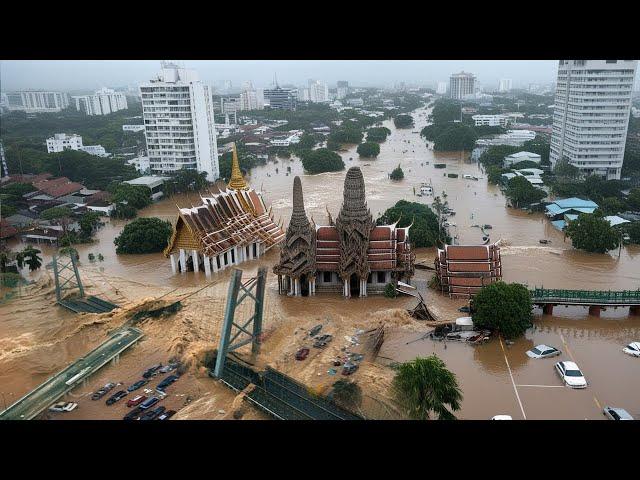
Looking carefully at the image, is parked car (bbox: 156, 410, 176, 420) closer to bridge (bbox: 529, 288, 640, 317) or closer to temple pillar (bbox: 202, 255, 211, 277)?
temple pillar (bbox: 202, 255, 211, 277)

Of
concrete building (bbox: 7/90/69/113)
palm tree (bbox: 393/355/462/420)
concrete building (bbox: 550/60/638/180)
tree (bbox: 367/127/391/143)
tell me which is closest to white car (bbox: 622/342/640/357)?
palm tree (bbox: 393/355/462/420)

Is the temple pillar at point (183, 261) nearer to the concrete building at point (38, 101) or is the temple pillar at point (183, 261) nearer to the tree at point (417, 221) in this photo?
the tree at point (417, 221)

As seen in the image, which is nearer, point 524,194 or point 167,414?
point 167,414

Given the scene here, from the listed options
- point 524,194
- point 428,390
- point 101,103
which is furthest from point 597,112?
point 101,103

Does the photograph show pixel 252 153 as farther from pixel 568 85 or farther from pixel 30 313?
pixel 30 313

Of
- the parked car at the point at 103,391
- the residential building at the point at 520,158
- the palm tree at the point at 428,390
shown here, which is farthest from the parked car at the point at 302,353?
the residential building at the point at 520,158

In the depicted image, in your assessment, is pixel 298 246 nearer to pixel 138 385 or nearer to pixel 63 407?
pixel 138 385
